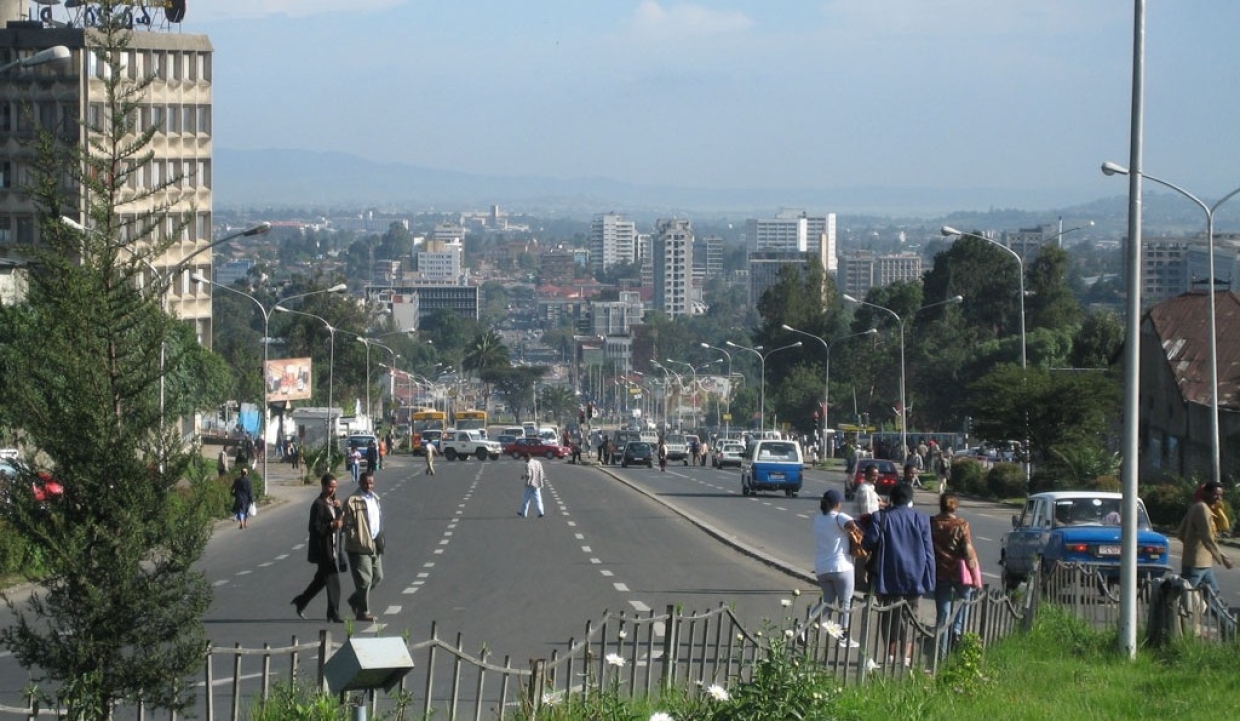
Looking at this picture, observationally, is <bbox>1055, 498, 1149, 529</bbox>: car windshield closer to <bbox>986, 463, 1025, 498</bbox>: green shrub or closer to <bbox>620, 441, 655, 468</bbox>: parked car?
<bbox>986, 463, 1025, 498</bbox>: green shrub

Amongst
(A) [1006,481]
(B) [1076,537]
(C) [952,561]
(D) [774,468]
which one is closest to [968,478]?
(A) [1006,481]

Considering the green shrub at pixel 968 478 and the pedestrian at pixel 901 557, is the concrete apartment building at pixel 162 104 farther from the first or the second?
the pedestrian at pixel 901 557

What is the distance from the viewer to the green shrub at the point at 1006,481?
179 ft

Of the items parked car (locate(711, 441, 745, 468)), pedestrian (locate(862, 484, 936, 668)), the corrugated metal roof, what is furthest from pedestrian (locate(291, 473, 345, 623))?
parked car (locate(711, 441, 745, 468))

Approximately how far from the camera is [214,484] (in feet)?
130

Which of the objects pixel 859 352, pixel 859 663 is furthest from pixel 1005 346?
pixel 859 663

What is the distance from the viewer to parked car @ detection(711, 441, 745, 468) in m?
81.6

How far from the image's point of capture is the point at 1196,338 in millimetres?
58219

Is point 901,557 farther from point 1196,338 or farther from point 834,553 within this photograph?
point 1196,338

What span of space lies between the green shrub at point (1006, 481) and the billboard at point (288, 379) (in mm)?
41324

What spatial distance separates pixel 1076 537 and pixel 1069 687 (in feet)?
31.2

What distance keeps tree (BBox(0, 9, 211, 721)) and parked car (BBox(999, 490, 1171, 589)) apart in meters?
13.9

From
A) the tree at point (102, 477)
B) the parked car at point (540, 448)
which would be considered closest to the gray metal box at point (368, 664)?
the tree at point (102, 477)

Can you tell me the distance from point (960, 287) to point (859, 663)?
106093mm
